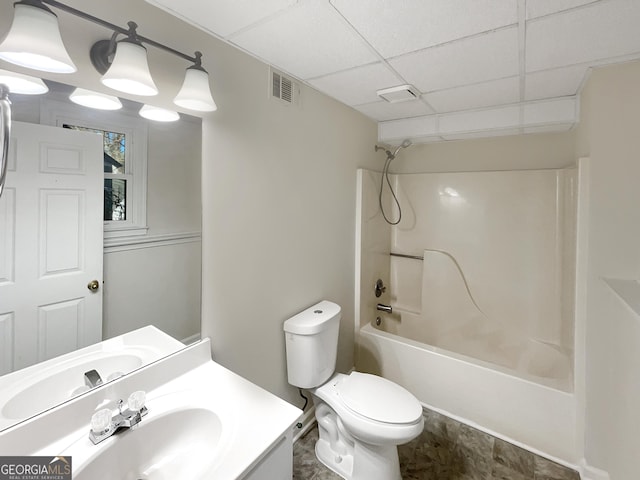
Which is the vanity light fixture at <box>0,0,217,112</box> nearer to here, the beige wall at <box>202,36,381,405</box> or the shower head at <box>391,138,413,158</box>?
the beige wall at <box>202,36,381,405</box>

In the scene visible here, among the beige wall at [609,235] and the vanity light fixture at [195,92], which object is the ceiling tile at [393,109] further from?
the vanity light fixture at [195,92]

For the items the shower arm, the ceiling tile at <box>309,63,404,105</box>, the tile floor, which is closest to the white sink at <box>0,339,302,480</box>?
the shower arm

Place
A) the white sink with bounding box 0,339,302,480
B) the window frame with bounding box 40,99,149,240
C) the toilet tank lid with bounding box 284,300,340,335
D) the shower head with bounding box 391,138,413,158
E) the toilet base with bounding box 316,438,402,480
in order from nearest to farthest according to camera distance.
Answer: the white sink with bounding box 0,339,302,480 → the window frame with bounding box 40,99,149,240 → the toilet base with bounding box 316,438,402,480 → the toilet tank lid with bounding box 284,300,340,335 → the shower head with bounding box 391,138,413,158

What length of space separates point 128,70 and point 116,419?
108 cm

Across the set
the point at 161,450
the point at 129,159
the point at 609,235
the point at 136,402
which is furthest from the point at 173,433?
the point at 609,235

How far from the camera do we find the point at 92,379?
3.30ft

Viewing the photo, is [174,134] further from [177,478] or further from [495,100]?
[495,100]

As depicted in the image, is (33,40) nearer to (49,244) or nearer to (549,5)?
(49,244)

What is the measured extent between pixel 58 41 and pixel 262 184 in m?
0.88

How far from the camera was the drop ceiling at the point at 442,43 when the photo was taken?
109 cm

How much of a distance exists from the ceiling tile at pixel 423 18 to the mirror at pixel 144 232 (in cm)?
78

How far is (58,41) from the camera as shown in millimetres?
788

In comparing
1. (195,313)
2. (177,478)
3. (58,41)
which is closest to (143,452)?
(177,478)

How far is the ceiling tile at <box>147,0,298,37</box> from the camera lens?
108 centimetres
